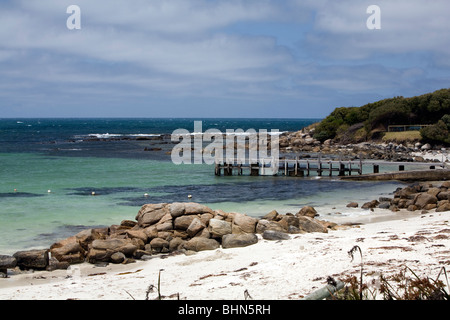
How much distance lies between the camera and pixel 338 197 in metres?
25.1

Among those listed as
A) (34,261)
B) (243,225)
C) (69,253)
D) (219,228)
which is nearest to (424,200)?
(243,225)

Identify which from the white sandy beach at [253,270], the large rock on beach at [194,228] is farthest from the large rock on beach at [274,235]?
the large rock on beach at [194,228]

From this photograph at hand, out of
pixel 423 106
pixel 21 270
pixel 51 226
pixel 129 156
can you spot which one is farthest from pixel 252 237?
pixel 423 106

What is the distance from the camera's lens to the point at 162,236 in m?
14.4

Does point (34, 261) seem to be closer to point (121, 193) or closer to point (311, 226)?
point (311, 226)

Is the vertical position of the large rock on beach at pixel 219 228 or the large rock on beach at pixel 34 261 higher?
the large rock on beach at pixel 219 228

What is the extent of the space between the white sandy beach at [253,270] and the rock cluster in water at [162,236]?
39 centimetres

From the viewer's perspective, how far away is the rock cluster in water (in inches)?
496

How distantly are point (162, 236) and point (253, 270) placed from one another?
4.89m

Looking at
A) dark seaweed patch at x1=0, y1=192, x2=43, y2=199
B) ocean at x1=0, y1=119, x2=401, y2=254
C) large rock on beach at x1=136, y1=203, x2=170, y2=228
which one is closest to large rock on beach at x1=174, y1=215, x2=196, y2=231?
large rock on beach at x1=136, y1=203, x2=170, y2=228

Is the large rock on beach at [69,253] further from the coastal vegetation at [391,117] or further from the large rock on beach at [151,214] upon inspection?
the coastal vegetation at [391,117]

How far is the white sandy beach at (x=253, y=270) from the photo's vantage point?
8.73 m
